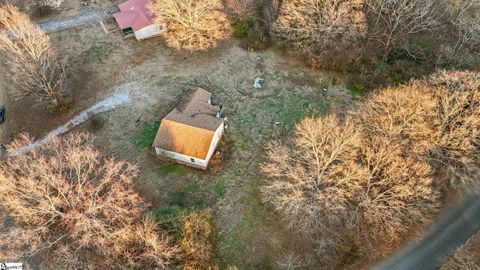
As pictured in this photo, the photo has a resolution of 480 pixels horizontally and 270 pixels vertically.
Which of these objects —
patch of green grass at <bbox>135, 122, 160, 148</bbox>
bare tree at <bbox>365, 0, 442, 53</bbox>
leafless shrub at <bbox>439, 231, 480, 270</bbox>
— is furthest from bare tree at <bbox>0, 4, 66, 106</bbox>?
leafless shrub at <bbox>439, 231, 480, 270</bbox>

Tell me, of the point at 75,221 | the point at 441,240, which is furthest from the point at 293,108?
the point at 75,221

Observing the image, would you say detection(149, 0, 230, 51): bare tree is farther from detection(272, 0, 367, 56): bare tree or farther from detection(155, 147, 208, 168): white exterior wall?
detection(155, 147, 208, 168): white exterior wall

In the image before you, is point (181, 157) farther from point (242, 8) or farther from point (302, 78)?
point (242, 8)

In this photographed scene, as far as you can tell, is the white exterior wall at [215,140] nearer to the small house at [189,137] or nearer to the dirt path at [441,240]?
the small house at [189,137]

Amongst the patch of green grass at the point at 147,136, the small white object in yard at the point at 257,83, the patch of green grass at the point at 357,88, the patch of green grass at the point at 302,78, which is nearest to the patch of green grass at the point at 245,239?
the patch of green grass at the point at 147,136

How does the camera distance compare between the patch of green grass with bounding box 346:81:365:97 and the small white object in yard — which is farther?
the patch of green grass with bounding box 346:81:365:97

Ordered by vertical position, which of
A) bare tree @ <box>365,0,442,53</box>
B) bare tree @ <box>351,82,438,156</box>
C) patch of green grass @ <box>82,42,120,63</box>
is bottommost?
patch of green grass @ <box>82,42,120,63</box>

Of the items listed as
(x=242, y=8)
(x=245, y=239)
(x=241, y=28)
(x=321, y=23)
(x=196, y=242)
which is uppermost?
(x=321, y=23)
